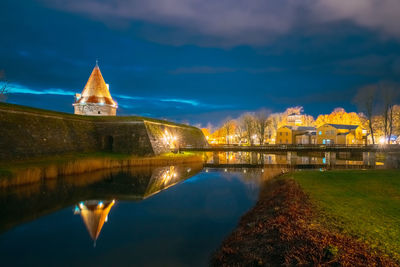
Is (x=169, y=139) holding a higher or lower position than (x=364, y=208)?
higher

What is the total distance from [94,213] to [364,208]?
38.3 feet

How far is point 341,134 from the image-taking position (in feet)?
171

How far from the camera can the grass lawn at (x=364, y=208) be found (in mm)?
6055

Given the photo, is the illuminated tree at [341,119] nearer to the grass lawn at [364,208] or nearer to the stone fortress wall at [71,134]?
the stone fortress wall at [71,134]

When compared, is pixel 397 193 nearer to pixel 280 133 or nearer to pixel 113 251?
pixel 113 251

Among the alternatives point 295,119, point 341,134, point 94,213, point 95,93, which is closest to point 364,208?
point 94,213

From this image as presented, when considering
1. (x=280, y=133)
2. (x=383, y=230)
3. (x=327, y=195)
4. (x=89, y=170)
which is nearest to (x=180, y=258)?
(x=383, y=230)

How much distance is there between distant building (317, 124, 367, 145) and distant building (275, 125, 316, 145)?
134 inches

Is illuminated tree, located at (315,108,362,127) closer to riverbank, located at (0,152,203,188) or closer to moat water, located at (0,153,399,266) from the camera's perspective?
riverbank, located at (0,152,203,188)

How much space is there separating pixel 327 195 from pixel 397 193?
302 centimetres

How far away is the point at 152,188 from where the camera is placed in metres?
18.2

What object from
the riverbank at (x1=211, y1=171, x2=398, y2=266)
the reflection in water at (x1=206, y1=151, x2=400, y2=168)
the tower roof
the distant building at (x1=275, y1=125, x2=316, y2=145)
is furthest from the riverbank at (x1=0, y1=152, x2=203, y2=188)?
the distant building at (x1=275, y1=125, x2=316, y2=145)

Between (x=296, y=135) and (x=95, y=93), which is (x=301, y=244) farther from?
(x=296, y=135)

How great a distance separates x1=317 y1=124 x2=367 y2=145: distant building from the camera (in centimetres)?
5206
